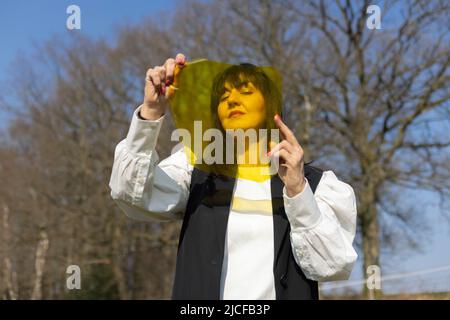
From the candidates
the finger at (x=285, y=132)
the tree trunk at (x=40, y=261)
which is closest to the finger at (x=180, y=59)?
the finger at (x=285, y=132)

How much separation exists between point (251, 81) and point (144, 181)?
1.27 ft

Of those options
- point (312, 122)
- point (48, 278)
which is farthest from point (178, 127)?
point (48, 278)

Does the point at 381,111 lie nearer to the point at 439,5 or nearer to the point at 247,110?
the point at 439,5

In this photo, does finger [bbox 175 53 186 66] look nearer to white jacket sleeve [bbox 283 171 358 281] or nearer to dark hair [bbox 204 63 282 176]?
dark hair [bbox 204 63 282 176]

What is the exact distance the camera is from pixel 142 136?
1264mm

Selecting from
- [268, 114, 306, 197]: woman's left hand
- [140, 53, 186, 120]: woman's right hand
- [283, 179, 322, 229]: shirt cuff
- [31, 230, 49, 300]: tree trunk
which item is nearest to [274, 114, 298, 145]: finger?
[268, 114, 306, 197]: woman's left hand

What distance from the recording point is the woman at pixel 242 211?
1241 millimetres

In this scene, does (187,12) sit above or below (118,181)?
above

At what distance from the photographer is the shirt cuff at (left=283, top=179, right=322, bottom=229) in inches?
48.0

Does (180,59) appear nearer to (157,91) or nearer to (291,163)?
(157,91)

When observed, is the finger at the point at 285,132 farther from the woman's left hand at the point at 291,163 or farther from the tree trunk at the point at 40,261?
the tree trunk at the point at 40,261

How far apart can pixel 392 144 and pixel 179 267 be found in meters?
9.70

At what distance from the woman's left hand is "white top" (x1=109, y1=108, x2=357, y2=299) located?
2 cm
